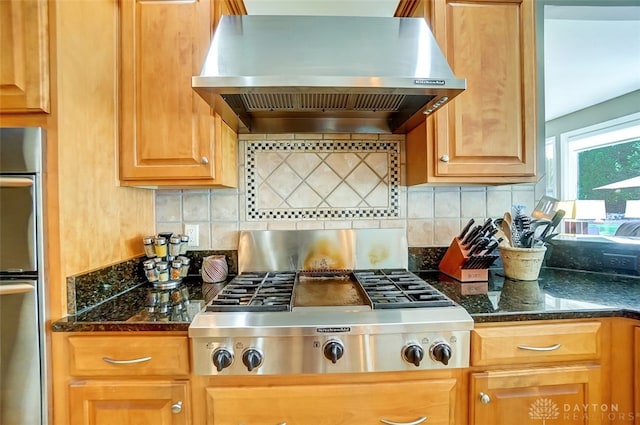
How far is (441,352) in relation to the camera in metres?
0.92

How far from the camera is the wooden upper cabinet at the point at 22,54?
0.93 m

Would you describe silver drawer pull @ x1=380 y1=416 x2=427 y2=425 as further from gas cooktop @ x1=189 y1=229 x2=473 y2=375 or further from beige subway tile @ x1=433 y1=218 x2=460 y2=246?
beige subway tile @ x1=433 y1=218 x2=460 y2=246

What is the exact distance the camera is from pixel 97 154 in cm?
114

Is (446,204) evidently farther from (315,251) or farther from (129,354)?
(129,354)

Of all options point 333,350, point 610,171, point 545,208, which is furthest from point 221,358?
point 610,171

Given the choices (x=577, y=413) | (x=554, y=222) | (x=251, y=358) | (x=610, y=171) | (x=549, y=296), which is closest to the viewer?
(x=251, y=358)

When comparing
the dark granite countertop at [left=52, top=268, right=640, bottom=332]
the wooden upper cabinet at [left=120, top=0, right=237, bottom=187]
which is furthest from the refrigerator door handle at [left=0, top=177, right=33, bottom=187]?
the dark granite countertop at [left=52, top=268, right=640, bottom=332]

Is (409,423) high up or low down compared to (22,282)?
down

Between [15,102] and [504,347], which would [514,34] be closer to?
[504,347]

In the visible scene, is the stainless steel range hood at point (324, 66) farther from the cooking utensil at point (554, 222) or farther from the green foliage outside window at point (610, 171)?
the green foliage outside window at point (610, 171)

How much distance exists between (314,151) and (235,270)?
782mm

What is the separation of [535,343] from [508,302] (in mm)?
151

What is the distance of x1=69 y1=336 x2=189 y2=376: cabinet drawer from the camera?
0.94 meters

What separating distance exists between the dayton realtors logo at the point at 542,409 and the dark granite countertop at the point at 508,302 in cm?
29
